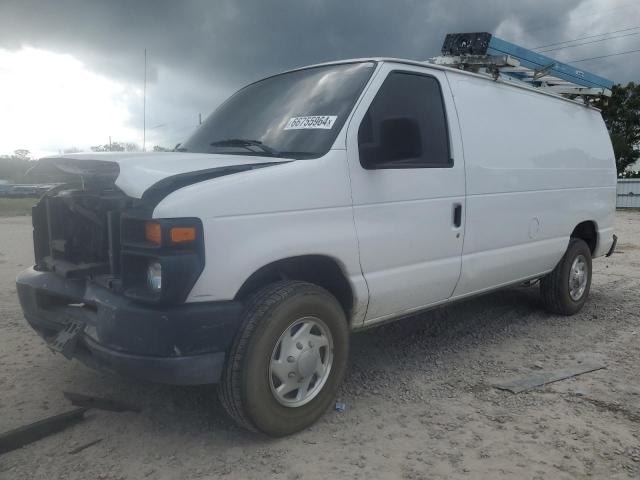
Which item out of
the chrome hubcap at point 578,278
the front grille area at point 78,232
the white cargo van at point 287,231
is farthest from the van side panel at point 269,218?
the chrome hubcap at point 578,278

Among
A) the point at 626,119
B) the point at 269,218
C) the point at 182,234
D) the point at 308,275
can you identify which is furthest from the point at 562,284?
the point at 626,119

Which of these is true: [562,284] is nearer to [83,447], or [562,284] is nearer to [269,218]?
[269,218]

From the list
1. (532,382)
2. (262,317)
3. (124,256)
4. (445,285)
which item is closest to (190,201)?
(124,256)

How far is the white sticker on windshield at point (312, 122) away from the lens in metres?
3.29

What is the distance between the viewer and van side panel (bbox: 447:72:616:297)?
4141 millimetres

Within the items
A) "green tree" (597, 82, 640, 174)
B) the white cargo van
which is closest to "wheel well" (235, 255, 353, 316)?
the white cargo van

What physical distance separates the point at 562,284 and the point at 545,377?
1810 mm

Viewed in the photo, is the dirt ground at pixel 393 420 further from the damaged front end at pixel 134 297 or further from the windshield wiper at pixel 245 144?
the windshield wiper at pixel 245 144

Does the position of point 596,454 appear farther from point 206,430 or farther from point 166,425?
point 166,425

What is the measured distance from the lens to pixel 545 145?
496cm

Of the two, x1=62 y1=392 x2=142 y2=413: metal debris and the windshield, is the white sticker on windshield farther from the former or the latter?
x1=62 y1=392 x2=142 y2=413: metal debris

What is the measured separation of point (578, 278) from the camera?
5.79 m

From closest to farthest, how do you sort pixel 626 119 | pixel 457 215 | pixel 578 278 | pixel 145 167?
pixel 145 167
pixel 457 215
pixel 578 278
pixel 626 119

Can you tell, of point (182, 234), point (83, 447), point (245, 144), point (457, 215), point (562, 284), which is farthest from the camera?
point (562, 284)
